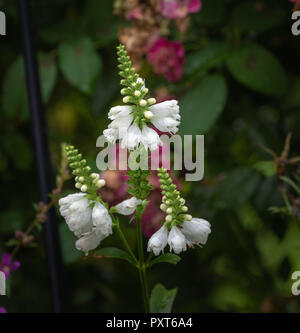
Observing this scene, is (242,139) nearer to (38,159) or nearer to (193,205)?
(193,205)

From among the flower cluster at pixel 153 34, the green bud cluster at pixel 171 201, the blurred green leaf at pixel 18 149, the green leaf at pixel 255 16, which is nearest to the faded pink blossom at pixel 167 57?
the flower cluster at pixel 153 34

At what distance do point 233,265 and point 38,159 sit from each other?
552 millimetres

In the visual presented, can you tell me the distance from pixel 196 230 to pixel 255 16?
506mm

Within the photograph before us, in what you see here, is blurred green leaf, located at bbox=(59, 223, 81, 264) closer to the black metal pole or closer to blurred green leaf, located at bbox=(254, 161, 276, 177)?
the black metal pole

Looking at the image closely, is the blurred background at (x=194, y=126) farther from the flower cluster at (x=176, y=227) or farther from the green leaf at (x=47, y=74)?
the flower cluster at (x=176, y=227)

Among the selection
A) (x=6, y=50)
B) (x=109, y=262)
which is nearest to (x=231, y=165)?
(x=109, y=262)

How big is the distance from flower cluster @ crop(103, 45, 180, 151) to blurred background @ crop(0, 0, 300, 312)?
237 millimetres

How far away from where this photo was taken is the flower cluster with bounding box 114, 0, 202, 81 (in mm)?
788

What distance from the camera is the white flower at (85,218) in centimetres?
40

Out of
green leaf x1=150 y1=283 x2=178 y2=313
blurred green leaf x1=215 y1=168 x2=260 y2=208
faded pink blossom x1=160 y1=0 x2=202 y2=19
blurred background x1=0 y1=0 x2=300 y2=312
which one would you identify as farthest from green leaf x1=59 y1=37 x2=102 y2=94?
green leaf x1=150 y1=283 x2=178 y2=313

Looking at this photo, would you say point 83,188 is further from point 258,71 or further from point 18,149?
point 18,149

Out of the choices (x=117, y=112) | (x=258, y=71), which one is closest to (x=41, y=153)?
(x=117, y=112)

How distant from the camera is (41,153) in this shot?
0.61 metres
